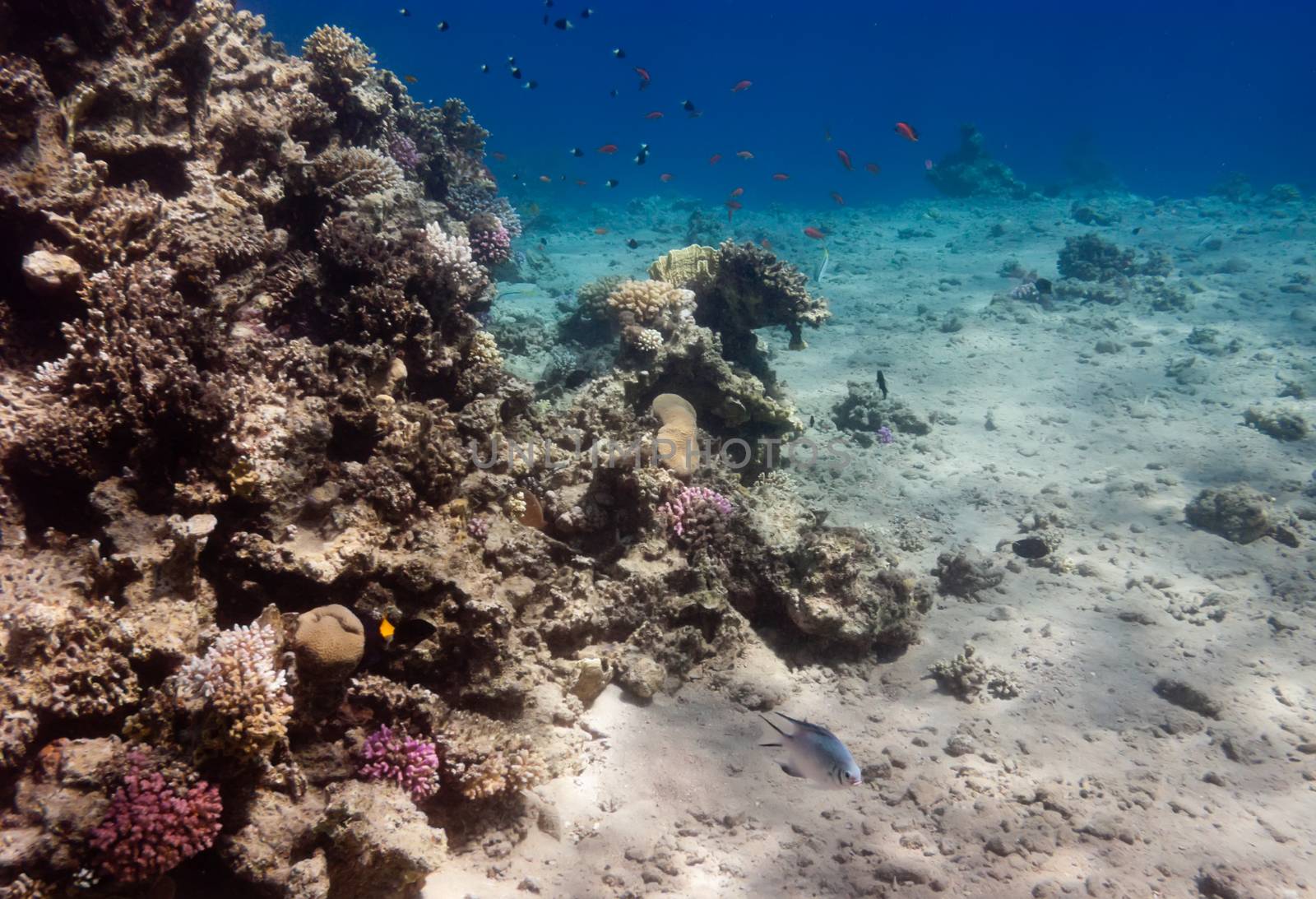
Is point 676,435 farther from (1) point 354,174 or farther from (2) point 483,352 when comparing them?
(1) point 354,174

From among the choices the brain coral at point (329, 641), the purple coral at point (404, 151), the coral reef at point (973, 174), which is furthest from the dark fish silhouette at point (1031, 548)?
the coral reef at point (973, 174)

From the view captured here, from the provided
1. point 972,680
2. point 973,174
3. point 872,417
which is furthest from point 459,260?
point 973,174

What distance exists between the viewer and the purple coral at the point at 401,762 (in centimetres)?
356

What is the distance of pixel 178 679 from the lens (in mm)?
2949

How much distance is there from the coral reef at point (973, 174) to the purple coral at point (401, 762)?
4268 cm

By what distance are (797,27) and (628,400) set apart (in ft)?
452

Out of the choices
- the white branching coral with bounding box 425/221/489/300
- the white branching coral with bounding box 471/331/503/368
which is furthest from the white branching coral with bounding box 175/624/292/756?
the white branching coral with bounding box 425/221/489/300

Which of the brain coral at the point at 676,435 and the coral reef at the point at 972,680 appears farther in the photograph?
the brain coral at the point at 676,435

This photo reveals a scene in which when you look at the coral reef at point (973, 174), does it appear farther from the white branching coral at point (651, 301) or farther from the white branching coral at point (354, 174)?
the white branching coral at point (354, 174)

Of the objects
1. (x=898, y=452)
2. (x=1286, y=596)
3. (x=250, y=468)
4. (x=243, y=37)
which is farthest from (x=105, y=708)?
(x=1286, y=596)

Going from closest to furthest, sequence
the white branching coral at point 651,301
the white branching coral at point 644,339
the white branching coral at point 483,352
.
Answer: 1. the white branching coral at point 483,352
2. the white branching coral at point 644,339
3. the white branching coral at point 651,301

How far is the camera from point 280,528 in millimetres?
3754

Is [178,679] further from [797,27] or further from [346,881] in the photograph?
[797,27]

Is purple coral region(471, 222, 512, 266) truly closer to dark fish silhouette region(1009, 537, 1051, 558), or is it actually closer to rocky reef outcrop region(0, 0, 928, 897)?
rocky reef outcrop region(0, 0, 928, 897)
